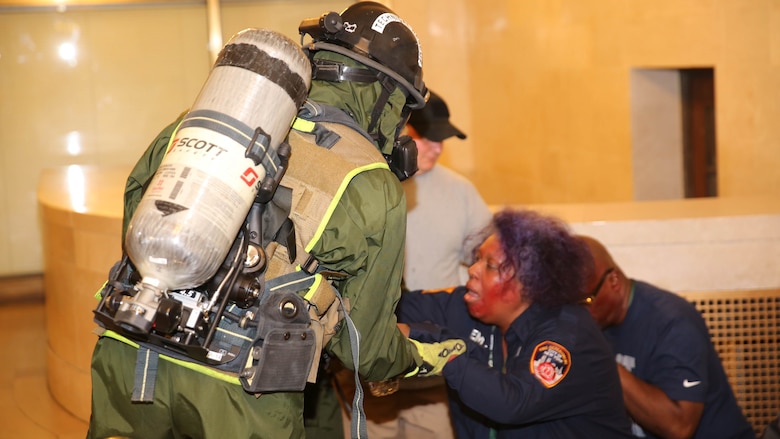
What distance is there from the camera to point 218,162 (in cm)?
197

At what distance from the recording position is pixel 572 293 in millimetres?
3035

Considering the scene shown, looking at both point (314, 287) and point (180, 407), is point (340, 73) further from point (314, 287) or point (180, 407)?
point (180, 407)

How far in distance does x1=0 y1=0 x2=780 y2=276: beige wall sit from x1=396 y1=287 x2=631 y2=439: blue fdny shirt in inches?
145

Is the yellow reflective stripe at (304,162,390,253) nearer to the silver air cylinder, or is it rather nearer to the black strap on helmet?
the silver air cylinder

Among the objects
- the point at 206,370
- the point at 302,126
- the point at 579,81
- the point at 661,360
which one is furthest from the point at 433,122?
the point at 579,81

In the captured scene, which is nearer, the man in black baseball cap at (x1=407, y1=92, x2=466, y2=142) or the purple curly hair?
the purple curly hair

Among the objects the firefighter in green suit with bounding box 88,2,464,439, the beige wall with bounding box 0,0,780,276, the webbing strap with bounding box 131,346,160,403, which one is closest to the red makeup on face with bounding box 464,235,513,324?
the firefighter in green suit with bounding box 88,2,464,439

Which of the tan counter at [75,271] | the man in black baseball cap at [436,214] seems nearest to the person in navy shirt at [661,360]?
the man in black baseball cap at [436,214]

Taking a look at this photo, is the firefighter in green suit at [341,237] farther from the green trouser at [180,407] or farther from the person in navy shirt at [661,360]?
the person in navy shirt at [661,360]

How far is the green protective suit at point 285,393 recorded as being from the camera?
2.27 metres

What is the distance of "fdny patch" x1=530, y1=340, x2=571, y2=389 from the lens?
2.84 m

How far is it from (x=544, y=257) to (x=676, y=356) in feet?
2.27

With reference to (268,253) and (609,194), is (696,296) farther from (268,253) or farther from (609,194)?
(609,194)

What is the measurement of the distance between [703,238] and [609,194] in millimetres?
3183
